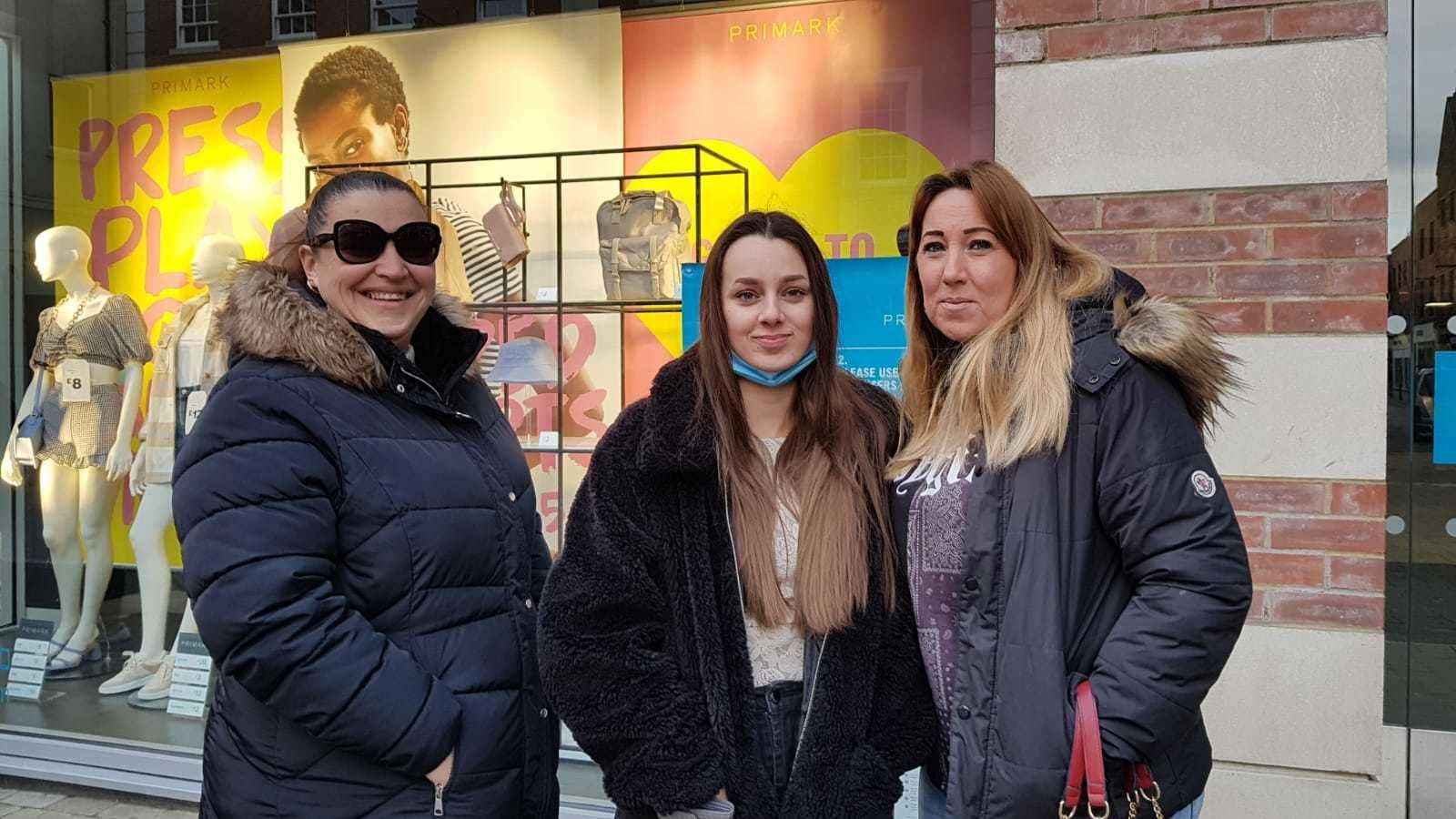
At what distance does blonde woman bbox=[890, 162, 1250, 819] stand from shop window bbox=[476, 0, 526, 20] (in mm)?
3180

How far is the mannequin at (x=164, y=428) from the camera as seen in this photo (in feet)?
15.0

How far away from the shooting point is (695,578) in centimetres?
187

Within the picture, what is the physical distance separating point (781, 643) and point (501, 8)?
355 cm

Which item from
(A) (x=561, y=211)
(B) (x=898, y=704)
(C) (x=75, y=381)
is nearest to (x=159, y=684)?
(C) (x=75, y=381)

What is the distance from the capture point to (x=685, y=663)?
73.5 inches

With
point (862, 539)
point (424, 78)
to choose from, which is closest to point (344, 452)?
point (862, 539)

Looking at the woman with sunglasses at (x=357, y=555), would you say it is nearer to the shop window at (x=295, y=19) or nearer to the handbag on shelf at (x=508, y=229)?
the handbag on shelf at (x=508, y=229)

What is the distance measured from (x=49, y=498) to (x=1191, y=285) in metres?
5.04

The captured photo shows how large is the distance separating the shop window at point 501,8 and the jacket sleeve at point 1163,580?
3652mm

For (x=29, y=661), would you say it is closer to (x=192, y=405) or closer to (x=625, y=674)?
(x=192, y=405)

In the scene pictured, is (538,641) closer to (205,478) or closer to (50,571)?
(205,478)

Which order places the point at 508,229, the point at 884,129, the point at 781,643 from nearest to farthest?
the point at 781,643
the point at 884,129
the point at 508,229

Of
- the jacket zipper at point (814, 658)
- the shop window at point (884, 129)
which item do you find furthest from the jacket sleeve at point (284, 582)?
the shop window at point (884, 129)

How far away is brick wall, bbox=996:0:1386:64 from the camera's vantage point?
9.97 ft
